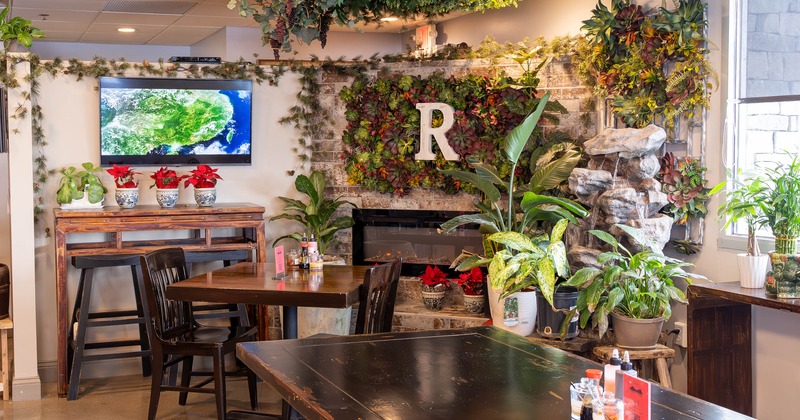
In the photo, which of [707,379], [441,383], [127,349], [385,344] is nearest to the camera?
[441,383]

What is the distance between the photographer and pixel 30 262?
227 inches

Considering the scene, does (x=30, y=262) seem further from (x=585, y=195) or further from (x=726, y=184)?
(x=726, y=184)

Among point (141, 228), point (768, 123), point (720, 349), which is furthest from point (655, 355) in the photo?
point (141, 228)

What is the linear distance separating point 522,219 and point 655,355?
123cm

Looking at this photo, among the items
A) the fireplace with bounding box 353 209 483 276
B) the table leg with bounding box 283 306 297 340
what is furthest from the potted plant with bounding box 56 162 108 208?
the fireplace with bounding box 353 209 483 276

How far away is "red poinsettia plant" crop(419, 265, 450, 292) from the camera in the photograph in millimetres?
6367

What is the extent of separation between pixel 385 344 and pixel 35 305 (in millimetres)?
3529

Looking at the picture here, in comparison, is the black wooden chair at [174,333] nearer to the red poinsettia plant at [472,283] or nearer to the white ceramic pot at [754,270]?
the red poinsettia plant at [472,283]

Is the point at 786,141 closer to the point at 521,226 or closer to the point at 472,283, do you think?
the point at 521,226

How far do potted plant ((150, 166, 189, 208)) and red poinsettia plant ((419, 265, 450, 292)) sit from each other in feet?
6.08

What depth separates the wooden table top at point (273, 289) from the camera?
4531 mm

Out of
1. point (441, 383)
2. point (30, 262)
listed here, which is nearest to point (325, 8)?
point (441, 383)

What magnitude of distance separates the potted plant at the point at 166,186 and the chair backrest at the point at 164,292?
92 cm

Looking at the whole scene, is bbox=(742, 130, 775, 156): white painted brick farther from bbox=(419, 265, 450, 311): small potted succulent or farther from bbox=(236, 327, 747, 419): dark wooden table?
bbox=(419, 265, 450, 311): small potted succulent
